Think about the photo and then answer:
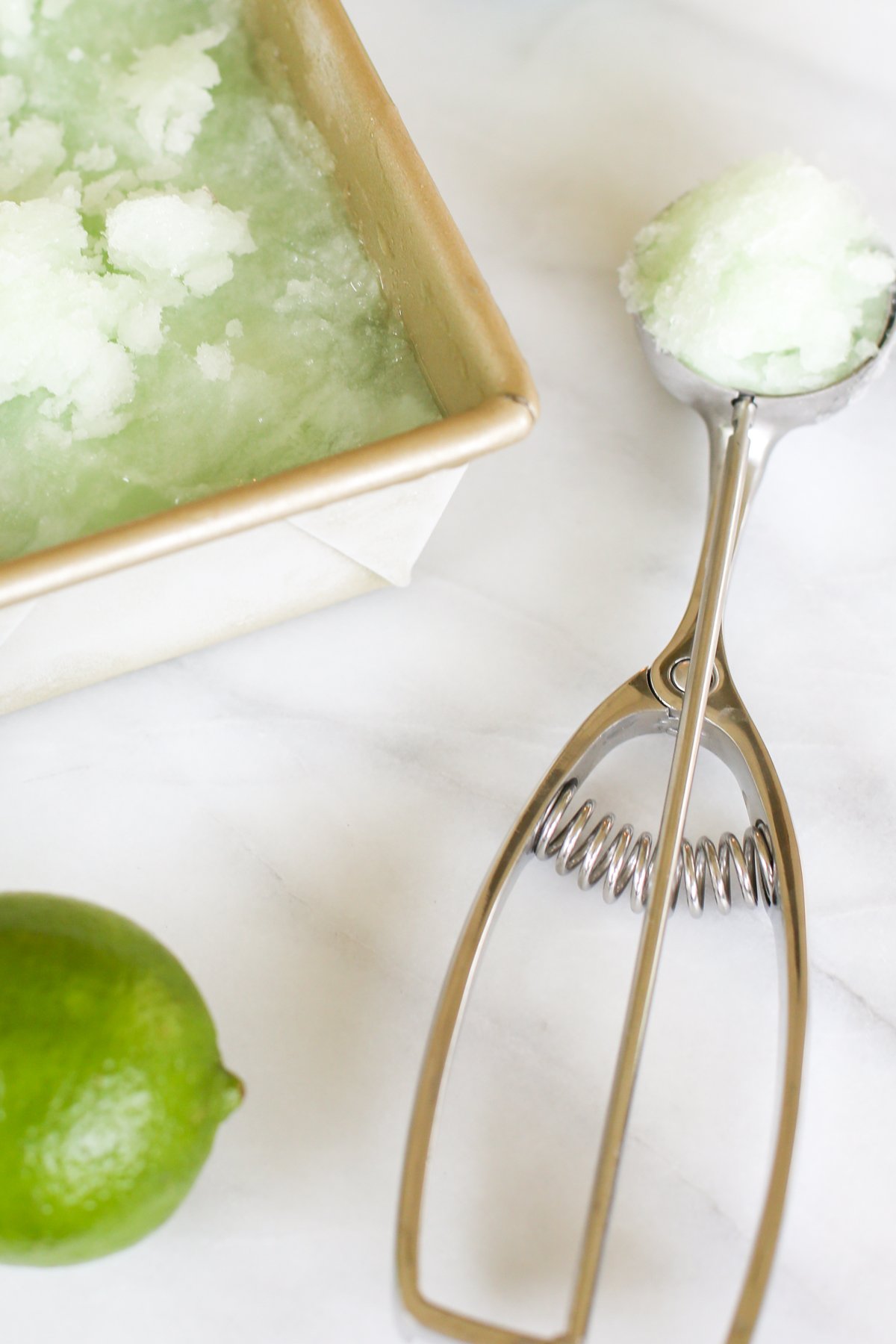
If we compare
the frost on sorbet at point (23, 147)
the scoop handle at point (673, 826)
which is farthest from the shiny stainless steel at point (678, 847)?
the frost on sorbet at point (23, 147)

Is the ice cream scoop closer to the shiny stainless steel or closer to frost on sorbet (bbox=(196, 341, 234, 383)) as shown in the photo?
the shiny stainless steel

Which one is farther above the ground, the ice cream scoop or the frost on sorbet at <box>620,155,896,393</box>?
the frost on sorbet at <box>620,155,896,393</box>

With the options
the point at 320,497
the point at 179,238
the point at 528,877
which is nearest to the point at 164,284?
the point at 179,238

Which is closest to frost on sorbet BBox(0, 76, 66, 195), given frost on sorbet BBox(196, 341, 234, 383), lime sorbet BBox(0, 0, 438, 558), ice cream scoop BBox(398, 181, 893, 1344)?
lime sorbet BBox(0, 0, 438, 558)

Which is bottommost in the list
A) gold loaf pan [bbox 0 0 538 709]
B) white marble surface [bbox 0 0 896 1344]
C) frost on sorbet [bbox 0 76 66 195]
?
white marble surface [bbox 0 0 896 1344]

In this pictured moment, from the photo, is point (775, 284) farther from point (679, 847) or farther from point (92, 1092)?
point (92, 1092)

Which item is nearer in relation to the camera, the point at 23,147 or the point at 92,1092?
the point at 92,1092

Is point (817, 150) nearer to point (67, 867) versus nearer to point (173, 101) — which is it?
point (173, 101)
